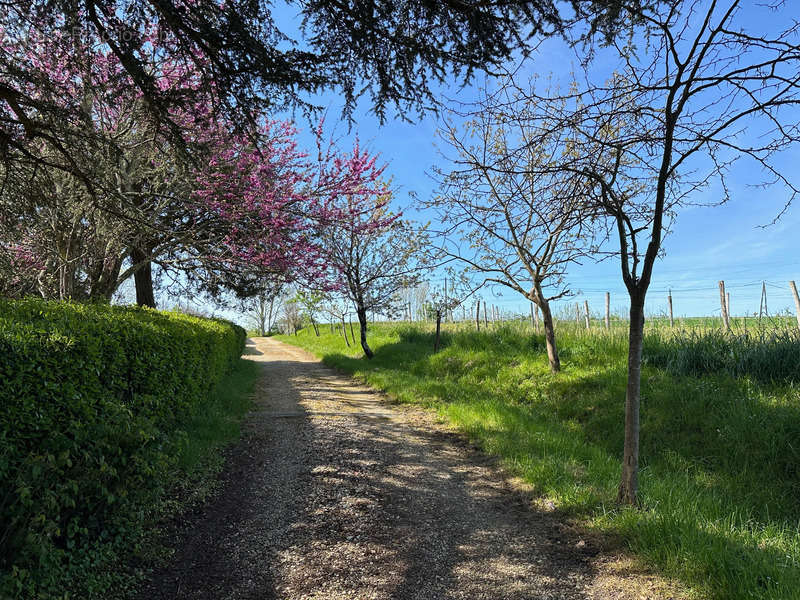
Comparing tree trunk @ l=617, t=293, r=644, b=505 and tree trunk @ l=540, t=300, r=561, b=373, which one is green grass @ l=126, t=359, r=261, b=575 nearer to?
tree trunk @ l=617, t=293, r=644, b=505

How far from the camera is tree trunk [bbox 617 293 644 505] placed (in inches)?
135

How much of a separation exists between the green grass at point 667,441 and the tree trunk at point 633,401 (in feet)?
0.50

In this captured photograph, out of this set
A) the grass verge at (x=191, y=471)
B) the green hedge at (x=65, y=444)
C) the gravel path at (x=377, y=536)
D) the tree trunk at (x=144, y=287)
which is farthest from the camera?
the tree trunk at (x=144, y=287)

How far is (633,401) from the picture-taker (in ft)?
11.3

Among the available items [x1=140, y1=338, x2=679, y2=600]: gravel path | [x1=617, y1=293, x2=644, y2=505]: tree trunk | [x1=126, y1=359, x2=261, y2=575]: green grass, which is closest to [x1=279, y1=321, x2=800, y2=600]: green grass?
[x1=617, y1=293, x2=644, y2=505]: tree trunk

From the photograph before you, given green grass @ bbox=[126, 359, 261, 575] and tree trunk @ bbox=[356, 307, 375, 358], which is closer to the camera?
green grass @ bbox=[126, 359, 261, 575]

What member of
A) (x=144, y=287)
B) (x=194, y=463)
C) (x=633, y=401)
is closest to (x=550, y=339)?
(x=633, y=401)

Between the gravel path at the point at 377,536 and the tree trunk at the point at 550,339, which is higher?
the tree trunk at the point at 550,339

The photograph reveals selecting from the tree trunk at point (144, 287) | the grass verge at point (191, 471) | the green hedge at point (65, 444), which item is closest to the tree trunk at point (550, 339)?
the grass verge at point (191, 471)

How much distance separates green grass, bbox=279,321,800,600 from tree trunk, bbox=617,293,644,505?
0.15 meters

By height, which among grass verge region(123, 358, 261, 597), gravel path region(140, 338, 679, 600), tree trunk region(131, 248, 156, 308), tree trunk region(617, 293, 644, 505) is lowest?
gravel path region(140, 338, 679, 600)

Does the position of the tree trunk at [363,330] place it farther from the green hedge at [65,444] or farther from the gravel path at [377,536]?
the green hedge at [65,444]

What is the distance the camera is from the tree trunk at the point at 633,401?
11.2ft

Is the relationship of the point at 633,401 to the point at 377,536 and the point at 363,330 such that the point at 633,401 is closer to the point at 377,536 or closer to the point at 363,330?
the point at 377,536
